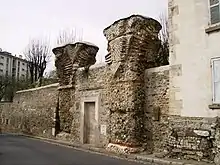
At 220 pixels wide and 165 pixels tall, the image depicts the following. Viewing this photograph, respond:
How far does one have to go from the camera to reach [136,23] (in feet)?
40.9

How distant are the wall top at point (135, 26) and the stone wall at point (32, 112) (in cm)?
718

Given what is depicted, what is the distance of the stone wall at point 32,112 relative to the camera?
19.2 metres

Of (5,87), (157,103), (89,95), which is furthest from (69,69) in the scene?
(5,87)

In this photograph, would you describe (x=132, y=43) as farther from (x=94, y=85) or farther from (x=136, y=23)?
(x=94, y=85)

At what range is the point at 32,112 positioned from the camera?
2167cm

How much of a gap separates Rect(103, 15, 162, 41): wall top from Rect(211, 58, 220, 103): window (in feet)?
A: 12.6

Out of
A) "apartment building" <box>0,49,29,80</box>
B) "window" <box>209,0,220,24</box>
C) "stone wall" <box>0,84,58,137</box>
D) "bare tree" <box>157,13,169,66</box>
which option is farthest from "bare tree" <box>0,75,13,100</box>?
"window" <box>209,0,220,24</box>

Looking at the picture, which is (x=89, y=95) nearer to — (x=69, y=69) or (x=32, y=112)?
(x=69, y=69)

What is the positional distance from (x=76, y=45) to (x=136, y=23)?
557cm

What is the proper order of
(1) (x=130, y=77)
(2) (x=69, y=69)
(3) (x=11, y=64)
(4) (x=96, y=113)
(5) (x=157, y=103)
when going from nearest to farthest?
(5) (x=157, y=103) < (1) (x=130, y=77) < (4) (x=96, y=113) < (2) (x=69, y=69) < (3) (x=11, y=64)

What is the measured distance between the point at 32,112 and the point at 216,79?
15036 mm

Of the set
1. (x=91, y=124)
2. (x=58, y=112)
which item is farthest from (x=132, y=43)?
(x=58, y=112)

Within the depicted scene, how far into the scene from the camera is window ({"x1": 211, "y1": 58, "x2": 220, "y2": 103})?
933 cm

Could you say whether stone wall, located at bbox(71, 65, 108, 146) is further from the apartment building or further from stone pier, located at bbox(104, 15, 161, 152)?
the apartment building
